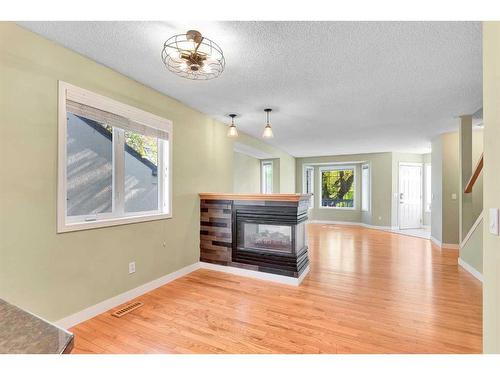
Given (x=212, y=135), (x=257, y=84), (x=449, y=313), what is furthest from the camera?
(x=212, y=135)

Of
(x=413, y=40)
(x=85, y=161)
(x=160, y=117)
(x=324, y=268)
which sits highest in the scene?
(x=413, y=40)

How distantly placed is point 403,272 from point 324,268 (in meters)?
1.13

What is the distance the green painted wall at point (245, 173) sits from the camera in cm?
718

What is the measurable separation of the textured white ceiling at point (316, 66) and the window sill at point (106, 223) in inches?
60.6

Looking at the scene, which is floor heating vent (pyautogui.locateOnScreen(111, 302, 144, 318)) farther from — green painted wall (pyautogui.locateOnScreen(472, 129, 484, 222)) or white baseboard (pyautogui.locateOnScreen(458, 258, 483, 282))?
green painted wall (pyautogui.locateOnScreen(472, 129, 484, 222))

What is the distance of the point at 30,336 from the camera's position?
723 millimetres

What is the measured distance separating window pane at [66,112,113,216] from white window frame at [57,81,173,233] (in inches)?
2.3

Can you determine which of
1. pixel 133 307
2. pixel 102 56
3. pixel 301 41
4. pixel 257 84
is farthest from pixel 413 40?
pixel 133 307

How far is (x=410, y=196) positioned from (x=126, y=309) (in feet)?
27.3

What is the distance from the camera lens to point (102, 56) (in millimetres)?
2244

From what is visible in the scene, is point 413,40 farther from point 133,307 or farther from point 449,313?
point 133,307

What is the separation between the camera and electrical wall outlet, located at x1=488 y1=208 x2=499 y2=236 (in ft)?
3.57

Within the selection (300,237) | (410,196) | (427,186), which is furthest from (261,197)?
(427,186)

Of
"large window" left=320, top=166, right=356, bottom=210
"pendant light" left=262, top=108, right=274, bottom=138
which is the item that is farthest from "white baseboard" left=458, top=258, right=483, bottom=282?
"large window" left=320, top=166, right=356, bottom=210
